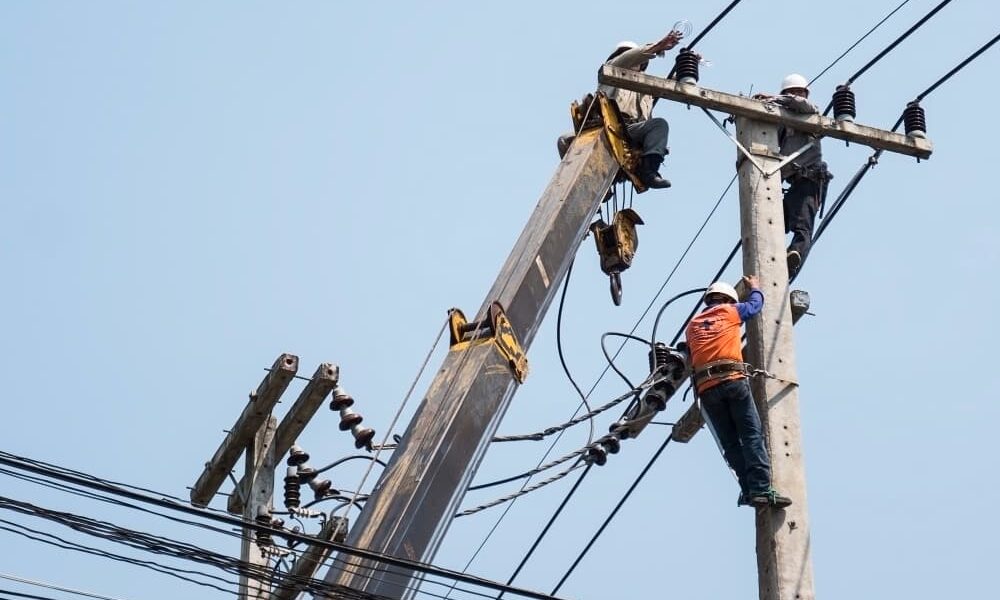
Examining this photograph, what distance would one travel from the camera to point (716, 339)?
413 inches

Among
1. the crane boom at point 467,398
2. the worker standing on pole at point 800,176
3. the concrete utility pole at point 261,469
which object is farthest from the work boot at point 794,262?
the concrete utility pole at point 261,469

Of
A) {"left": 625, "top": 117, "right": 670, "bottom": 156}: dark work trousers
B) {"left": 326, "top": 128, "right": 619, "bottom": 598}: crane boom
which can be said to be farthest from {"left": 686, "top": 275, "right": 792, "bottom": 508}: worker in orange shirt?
{"left": 625, "top": 117, "right": 670, "bottom": 156}: dark work trousers

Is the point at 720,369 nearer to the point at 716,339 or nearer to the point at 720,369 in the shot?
the point at 720,369

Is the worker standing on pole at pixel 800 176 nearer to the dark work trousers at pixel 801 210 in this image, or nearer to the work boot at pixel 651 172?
the dark work trousers at pixel 801 210

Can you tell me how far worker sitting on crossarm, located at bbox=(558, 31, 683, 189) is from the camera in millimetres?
11797

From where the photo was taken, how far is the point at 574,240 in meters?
11.3

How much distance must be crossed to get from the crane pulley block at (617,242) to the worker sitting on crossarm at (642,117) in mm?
265

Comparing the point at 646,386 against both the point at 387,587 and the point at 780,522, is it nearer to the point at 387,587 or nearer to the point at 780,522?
the point at 780,522

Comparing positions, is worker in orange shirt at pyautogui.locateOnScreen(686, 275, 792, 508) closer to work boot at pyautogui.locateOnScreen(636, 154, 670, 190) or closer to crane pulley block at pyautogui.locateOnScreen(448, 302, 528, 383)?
crane pulley block at pyautogui.locateOnScreen(448, 302, 528, 383)

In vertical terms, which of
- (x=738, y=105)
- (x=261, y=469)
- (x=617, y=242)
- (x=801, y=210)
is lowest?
(x=261, y=469)

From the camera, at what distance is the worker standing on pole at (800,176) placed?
38.1ft

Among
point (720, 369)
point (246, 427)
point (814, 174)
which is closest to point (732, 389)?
point (720, 369)

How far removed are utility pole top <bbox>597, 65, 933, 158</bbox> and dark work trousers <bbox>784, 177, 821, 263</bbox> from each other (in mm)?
802

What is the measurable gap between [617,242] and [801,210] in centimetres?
129
